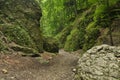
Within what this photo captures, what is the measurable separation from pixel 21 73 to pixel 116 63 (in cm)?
480

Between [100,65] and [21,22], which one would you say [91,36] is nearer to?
[21,22]

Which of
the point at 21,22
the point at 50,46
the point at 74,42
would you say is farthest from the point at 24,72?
the point at 74,42

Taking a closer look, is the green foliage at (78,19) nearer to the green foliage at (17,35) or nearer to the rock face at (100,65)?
the rock face at (100,65)

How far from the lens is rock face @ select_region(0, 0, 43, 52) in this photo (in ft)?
55.4

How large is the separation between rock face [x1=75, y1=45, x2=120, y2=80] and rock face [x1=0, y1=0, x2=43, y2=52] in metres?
8.34

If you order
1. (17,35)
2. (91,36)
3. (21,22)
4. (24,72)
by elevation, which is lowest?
(91,36)

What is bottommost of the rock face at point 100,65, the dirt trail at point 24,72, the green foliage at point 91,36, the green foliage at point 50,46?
the green foliage at point 50,46

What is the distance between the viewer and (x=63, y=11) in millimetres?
39469

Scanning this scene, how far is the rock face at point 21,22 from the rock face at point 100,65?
834 centimetres

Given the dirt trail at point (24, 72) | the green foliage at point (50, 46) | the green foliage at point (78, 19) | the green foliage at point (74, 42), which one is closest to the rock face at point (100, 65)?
the dirt trail at point (24, 72)

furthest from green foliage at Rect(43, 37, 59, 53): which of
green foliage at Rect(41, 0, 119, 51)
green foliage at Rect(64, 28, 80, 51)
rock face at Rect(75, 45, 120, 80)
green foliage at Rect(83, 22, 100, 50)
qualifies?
rock face at Rect(75, 45, 120, 80)

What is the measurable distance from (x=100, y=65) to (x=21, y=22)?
11.9 meters

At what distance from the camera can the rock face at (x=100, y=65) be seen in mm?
8393

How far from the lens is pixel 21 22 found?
758 inches
